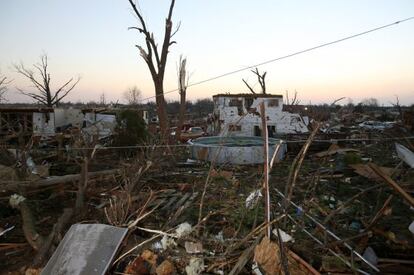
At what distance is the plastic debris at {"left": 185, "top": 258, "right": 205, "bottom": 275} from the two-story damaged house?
20.2 m

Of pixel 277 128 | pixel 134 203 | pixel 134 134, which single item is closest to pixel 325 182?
pixel 134 203

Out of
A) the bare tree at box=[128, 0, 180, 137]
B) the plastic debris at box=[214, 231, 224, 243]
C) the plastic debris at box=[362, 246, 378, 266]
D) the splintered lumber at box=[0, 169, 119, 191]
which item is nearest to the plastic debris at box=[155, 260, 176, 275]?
the plastic debris at box=[214, 231, 224, 243]

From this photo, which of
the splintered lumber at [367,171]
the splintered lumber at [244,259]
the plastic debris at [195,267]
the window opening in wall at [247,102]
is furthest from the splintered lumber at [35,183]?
the window opening in wall at [247,102]

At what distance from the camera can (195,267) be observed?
4.73 meters

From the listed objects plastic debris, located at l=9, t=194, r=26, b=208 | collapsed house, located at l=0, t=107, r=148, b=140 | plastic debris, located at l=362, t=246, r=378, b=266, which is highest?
collapsed house, located at l=0, t=107, r=148, b=140

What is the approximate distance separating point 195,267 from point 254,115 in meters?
20.9

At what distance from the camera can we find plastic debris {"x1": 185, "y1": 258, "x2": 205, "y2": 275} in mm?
4699

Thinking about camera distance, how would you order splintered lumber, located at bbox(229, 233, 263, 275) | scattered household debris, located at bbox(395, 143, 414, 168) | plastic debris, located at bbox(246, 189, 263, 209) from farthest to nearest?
scattered household debris, located at bbox(395, 143, 414, 168)
plastic debris, located at bbox(246, 189, 263, 209)
splintered lumber, located at bbox(229, 233, 263, 275)

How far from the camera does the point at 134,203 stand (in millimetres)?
6582

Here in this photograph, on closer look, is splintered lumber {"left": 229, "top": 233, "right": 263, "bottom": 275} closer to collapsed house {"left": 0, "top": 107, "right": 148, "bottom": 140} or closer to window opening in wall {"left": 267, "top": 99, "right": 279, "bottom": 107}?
window opening in wall {"left": 267, "top": 99, "right": 279, "bottom": 107}

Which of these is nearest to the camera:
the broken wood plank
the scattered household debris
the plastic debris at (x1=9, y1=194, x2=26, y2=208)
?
the broken wood plank

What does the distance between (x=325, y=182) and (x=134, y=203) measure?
16.7 ft

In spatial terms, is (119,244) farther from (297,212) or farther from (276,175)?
(276,175)

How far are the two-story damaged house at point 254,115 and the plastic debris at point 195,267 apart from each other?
2019 centimetres
